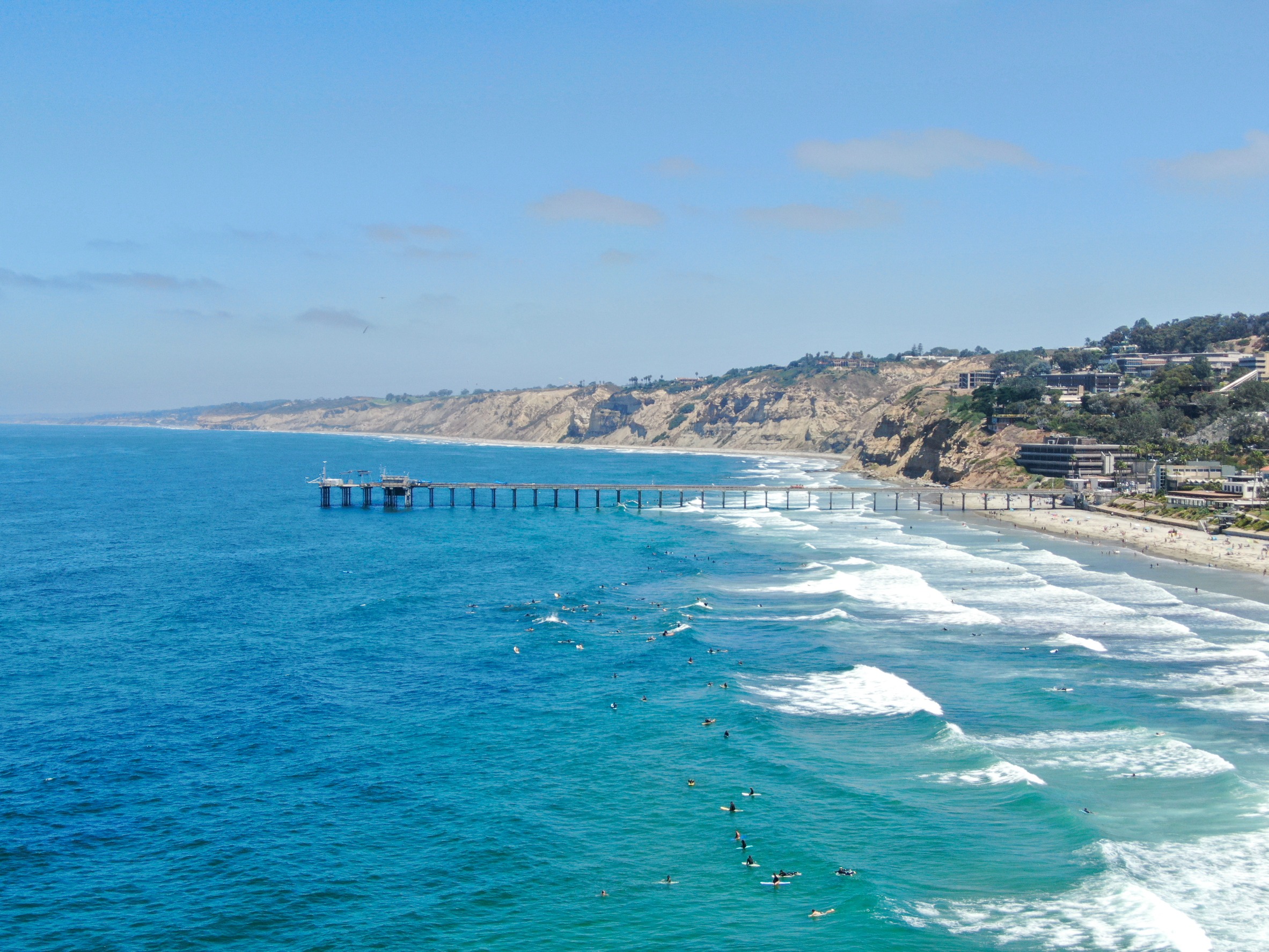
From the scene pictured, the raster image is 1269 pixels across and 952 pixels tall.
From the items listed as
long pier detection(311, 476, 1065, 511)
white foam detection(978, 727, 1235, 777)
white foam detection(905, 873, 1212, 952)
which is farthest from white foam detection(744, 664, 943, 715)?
long pier detection(311, 476, 1065, 511)

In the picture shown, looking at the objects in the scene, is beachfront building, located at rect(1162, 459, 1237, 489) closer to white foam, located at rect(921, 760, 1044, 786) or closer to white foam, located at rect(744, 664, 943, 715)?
white foam, located at rect(744, 664, 943, 715)

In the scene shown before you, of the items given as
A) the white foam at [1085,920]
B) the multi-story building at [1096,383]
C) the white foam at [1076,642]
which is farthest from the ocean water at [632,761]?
the multi-story building at [1096,383]

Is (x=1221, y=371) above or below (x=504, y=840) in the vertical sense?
above

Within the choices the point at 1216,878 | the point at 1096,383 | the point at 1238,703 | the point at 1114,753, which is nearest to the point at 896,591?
the point at 1238,703

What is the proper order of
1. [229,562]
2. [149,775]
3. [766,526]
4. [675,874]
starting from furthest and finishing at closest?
1. [766,526]
2. [229,562]
3. [149,775]
4. [675,874]

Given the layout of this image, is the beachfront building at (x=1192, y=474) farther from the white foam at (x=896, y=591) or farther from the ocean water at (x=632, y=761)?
the white foam at (x=896, y=591)

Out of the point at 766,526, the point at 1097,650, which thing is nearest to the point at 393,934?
the point at 1097,650

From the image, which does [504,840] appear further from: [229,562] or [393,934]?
[229,562]
